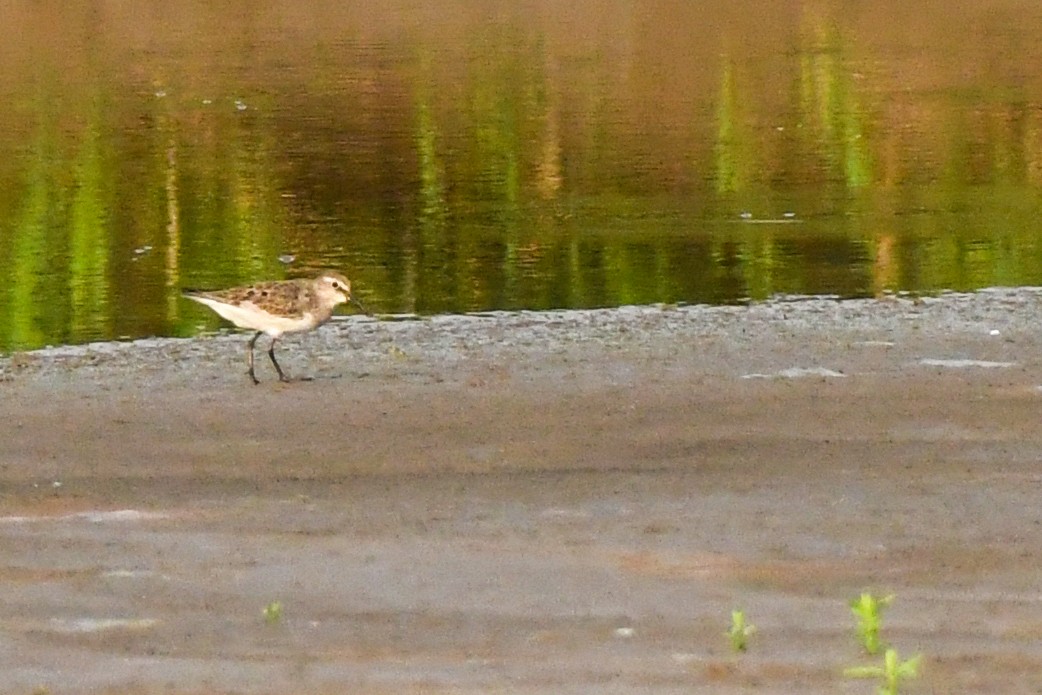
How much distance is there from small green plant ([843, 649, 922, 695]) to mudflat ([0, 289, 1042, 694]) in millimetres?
40

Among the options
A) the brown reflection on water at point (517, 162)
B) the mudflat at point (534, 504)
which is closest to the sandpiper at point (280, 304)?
the mudflat at point (534, 504)

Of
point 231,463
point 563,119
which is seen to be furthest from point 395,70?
point 231,463

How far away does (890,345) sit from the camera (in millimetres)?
10438

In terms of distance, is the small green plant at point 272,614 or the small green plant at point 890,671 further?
the small green plant at point 272,614

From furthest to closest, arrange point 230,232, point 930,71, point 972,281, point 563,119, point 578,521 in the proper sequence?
point 930,71, point 563,119, point 230,232, point 972,281, point 578,521

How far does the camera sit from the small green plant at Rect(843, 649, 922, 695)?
5113 millimetres

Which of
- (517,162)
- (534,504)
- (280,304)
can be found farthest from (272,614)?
(517,162)

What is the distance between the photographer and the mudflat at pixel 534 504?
5.71m

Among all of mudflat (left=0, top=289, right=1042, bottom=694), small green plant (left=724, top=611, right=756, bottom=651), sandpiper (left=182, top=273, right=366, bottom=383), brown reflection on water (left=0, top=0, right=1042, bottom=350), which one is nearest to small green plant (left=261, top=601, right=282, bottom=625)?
mudflat (left=0, top=289, right=1042, bottom=694)

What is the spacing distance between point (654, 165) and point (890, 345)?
6954mm

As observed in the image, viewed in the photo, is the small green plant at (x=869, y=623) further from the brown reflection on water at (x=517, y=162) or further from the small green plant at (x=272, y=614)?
the brown reflection on water at (x=517, y=162)

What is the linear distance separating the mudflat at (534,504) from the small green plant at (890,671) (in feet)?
0.13

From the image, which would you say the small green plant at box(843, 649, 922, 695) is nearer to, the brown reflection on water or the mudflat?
the mudflat

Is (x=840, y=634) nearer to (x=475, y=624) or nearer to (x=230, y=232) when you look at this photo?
(x=475, y=624)
